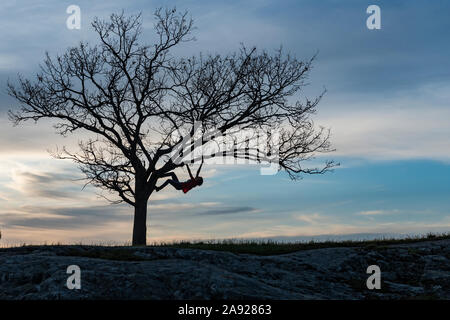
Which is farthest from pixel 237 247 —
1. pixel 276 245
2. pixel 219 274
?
pixel 219 274

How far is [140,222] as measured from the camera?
84.0ft

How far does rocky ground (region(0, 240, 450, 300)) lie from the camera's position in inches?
435

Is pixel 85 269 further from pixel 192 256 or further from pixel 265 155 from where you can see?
pixel 265 155

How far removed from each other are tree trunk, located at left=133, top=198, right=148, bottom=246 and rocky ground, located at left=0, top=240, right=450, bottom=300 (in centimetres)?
868

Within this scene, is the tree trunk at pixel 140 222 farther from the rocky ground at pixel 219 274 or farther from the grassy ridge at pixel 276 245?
the rocky ground at pixel 219 274

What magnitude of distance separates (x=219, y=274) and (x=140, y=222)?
1421cm

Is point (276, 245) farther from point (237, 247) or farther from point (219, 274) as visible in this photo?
point (219, 274)

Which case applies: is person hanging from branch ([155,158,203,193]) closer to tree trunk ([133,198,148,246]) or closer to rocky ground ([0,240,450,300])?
tree trunk ([133,198,148,246])

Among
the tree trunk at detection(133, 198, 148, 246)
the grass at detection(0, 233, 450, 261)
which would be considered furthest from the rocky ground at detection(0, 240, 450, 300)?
the tree trunk at detection(133, 198, 148, 246)

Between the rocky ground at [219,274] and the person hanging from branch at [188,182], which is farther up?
the person hanging from branch at [188,182]

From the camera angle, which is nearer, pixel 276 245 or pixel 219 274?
pixel 219 274

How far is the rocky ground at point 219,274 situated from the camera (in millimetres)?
11055

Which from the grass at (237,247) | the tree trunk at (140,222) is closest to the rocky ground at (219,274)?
the grass at (237,247)

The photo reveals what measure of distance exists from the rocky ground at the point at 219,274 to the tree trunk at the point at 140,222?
8.68 metres
